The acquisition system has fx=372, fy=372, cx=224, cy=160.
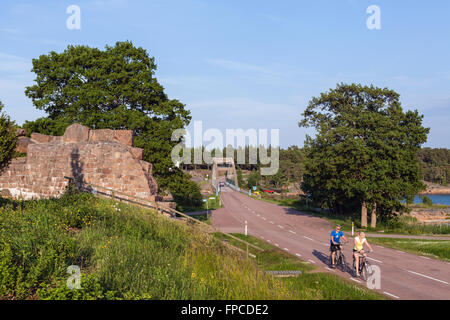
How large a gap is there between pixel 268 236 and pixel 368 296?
16.7 metres

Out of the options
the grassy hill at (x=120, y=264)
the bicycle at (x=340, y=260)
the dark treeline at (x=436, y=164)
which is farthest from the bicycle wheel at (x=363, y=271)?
the dark treeline at (x=436, y=164)

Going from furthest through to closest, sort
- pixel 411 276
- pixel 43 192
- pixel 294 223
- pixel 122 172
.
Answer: pixel 294 223 < pixel 43 192 < pixel 122 172 < pixel 411 276

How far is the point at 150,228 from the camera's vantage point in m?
11.9

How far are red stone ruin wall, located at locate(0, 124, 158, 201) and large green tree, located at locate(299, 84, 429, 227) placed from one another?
20209mm

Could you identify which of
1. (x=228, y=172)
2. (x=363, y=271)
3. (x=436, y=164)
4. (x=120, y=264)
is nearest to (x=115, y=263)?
(x=120, y=264)

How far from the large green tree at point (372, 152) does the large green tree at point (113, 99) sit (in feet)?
43.5

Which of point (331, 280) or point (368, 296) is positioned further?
point (331, 280)

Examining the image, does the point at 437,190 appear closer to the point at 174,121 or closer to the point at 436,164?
the point at 436,164

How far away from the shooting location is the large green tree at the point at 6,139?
12.4 meters

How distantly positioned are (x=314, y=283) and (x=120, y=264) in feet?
20.7

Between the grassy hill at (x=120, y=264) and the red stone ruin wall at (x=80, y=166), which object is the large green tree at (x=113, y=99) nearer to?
the red stone ruin wall at (x=80, y=166)
